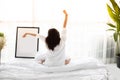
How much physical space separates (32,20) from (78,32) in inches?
29.3

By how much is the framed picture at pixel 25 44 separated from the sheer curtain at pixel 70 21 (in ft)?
1.26

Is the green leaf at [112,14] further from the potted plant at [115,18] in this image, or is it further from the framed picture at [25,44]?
the framed picture at [25,44]

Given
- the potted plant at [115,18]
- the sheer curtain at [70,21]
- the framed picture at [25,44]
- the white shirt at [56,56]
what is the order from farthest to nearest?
1. the sheer curtain at [70,21]
2. the framed picture at [25,44]
3. the potted plant at [115,18]
4. the white shirt at [56,56]

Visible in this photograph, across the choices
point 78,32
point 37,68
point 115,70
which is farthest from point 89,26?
point 37,68

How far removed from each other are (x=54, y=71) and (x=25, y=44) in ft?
3.35

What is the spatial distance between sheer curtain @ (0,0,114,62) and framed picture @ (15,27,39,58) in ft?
1.26

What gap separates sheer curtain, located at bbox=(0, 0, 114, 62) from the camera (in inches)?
154

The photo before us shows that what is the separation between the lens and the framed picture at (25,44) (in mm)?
3654

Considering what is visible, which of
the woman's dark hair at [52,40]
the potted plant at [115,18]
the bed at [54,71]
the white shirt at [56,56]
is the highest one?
the potted plant at [115,18]

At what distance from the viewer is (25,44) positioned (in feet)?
12.1

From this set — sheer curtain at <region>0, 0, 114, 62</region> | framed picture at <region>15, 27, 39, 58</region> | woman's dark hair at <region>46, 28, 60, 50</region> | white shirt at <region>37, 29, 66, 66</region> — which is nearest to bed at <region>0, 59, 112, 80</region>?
white shirt at <region>37, 29, 66, 66</region>

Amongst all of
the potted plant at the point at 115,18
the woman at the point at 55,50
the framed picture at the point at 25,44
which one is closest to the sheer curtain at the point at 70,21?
the potted plant at the point at 115,18

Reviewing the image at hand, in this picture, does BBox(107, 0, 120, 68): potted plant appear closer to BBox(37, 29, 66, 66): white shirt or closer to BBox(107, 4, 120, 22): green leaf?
BBox(107, 4, 120, 22): green leaf

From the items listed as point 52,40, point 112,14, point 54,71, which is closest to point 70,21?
point 112,14
